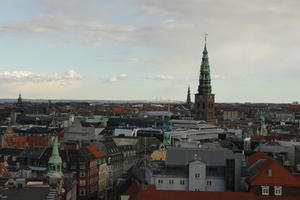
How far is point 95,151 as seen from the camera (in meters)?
97.4

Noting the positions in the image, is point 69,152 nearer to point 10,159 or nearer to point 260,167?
point 10,159

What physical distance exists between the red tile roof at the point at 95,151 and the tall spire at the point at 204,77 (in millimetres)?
78439

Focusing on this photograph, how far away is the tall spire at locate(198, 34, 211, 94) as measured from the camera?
172 metres

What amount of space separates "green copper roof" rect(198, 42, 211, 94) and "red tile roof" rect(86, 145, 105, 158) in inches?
3088

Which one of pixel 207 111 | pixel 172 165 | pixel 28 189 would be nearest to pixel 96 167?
pixel 172 165

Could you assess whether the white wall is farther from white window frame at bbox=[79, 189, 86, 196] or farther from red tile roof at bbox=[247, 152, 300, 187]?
white window frame at bbox=[79, 189, 86, 196]

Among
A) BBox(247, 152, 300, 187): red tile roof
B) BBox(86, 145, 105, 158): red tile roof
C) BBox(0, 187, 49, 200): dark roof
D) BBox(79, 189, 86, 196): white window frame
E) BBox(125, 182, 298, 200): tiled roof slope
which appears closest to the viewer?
BBox(0, 187, 49, 200): dark roof

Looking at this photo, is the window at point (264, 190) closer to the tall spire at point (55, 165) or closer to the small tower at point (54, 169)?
the small tower at point (54, 169)

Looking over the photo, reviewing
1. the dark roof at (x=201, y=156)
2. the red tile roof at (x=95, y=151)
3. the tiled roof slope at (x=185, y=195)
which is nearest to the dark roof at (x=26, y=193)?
the tiled roof slope at (x=185, y=195)

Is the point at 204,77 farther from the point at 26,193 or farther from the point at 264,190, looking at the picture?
the point at 26,193

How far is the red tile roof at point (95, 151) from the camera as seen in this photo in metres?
95.2

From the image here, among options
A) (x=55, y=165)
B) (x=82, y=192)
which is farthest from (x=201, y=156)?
(x=82, y=192)

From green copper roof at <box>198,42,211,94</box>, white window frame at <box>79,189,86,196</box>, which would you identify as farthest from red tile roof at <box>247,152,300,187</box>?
green copper roof at <box>198,42,211,94</box>

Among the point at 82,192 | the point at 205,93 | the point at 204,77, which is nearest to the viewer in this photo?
the point at 82,192
